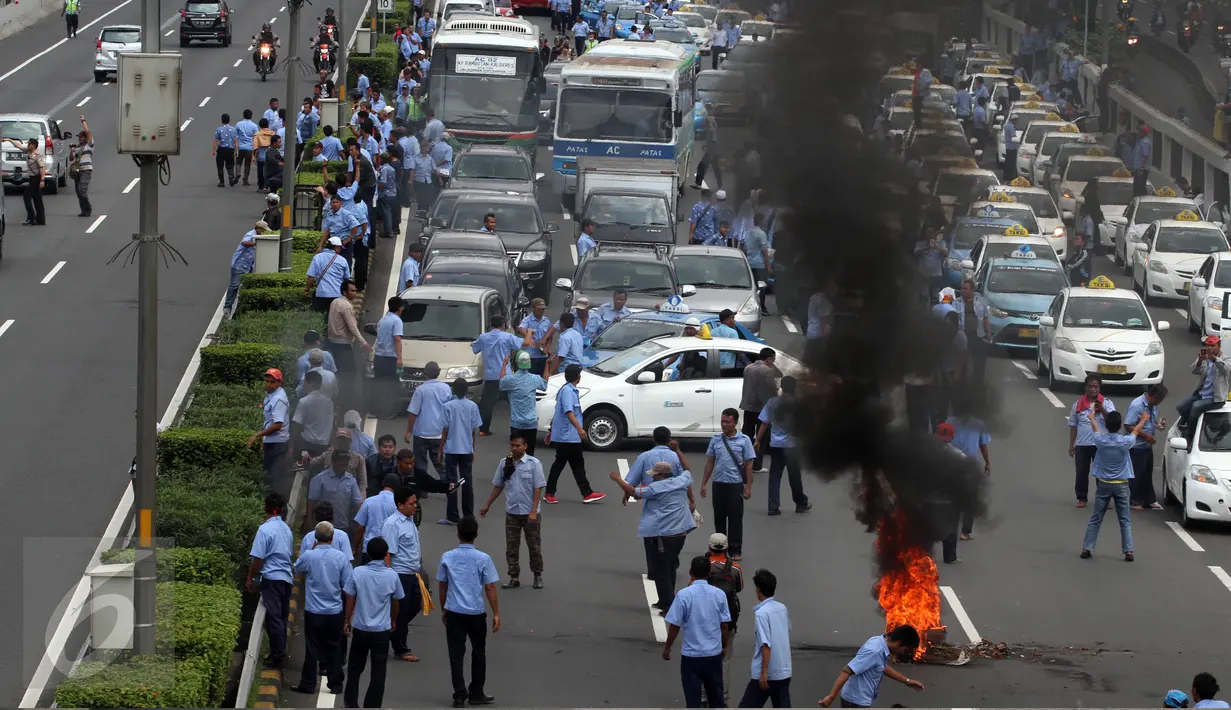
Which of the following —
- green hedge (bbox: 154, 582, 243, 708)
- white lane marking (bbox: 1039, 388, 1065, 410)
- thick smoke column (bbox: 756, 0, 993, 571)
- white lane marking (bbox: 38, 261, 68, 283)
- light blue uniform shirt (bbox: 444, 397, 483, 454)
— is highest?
thick smoke column (bbox: 756, 0, 993, 571)

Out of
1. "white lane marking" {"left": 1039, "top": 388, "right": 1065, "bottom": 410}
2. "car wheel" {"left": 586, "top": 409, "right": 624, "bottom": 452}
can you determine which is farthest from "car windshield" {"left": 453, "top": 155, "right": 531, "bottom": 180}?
"car wheel" {"left": 586, "top": 409, "right": 624, "bottom": 452}

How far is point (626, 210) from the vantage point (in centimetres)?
3155

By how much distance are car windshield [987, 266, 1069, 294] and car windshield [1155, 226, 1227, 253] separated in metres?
4.00

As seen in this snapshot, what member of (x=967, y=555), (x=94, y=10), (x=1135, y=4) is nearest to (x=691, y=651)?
(x=967, y=555)

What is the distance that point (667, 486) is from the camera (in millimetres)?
16203

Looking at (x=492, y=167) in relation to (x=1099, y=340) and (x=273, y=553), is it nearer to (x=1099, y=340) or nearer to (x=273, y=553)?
(x=1099, y=340)

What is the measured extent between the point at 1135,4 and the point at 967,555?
103ft

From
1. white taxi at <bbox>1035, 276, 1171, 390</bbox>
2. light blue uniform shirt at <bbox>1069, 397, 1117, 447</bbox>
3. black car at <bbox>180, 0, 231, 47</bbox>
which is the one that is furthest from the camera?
black car at <bbox>180, 0, 231, 47</bbox>

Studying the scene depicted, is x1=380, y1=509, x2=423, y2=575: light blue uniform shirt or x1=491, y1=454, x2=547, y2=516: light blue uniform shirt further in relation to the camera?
x1=491, y1=454, x2=547, y2=516: light blue uniform shirt

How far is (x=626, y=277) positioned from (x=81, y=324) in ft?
26.5

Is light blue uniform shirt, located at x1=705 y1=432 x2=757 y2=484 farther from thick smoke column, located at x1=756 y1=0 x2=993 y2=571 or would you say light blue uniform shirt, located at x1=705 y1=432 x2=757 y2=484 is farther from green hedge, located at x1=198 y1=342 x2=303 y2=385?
green hedge, located at x1=198 y1=342 x2=303 y2=385

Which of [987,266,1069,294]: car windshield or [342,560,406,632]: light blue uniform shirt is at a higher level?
[342,560,406,632]: light blue uniform shirt

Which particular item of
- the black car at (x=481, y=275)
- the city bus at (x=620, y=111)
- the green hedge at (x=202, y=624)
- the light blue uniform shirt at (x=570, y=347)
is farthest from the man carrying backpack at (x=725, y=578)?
the city bus at (x=620, y=111)

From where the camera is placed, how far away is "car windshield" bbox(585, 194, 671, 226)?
103 feet
